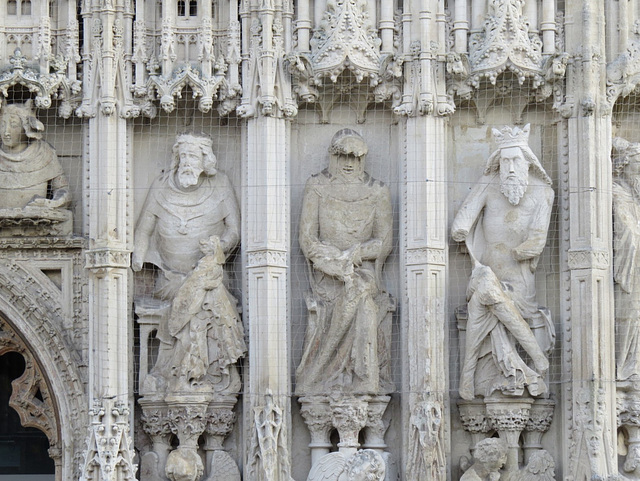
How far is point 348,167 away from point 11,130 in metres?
3.18

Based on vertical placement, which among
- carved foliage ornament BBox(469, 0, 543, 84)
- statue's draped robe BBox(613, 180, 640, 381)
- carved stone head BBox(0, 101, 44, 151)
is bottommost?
statue's draped robe BBox(613, 180, 640, 381)

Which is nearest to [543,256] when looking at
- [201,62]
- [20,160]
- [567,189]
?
[567,189]

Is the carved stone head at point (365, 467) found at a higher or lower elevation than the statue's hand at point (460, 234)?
lower

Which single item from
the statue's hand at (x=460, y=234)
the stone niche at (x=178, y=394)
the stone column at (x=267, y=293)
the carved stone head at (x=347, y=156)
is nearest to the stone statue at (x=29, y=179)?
the stone niche at (x=178, y=394)

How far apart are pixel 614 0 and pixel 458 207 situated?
2.49 meters

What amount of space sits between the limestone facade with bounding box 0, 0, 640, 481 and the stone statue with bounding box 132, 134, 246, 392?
1.0 inches

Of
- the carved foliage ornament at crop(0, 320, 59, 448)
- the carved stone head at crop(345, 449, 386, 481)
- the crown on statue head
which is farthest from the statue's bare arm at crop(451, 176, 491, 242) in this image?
the carved foliage ornament at crop(0, 320, 59, 448)

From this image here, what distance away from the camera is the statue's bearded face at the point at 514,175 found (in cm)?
1920

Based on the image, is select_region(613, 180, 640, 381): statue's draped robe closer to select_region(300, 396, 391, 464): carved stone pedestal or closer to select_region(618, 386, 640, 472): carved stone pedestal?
select_region(618, 386, 640, 472): carved stone pedestal

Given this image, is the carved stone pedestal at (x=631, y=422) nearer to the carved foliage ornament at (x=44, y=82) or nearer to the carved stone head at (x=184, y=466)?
the carved stone head at (x=184, y=466)

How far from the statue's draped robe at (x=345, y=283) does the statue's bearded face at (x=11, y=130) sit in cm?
275

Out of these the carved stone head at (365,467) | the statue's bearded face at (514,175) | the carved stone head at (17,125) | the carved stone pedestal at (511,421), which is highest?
the carved stone head at (17,125)

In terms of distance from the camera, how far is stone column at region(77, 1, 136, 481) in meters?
18.7

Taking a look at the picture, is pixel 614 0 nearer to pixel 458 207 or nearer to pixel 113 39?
pixel 458 207
